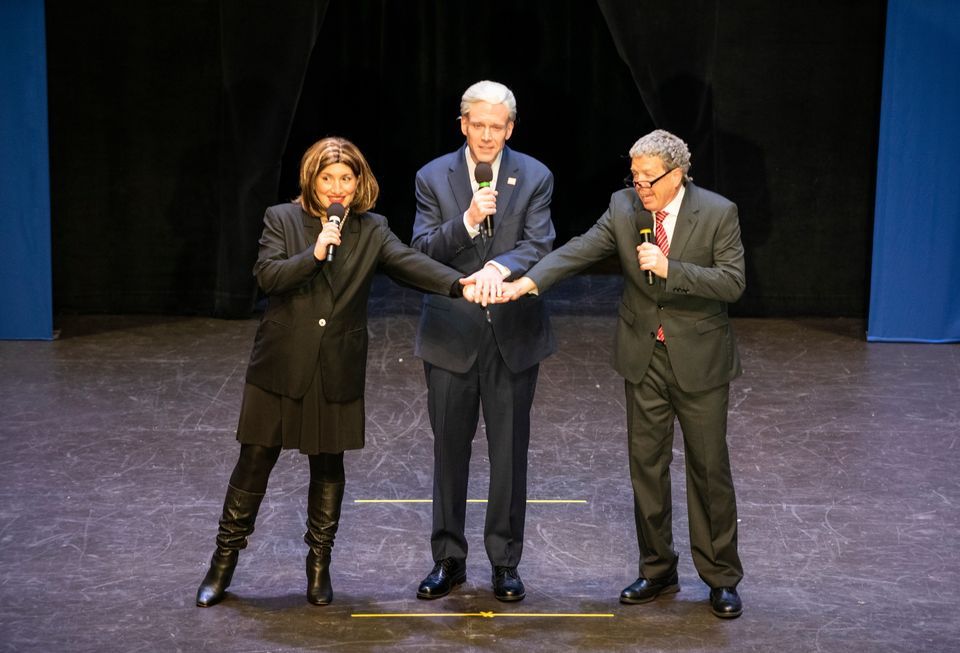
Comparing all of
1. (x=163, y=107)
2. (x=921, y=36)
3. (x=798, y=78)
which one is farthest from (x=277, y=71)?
(x=921, y=36)

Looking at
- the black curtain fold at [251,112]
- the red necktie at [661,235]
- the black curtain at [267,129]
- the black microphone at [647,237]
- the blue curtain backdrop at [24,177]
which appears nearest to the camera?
the black microphone at [647,237]

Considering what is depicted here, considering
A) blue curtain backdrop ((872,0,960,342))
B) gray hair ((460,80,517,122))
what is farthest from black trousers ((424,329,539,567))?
blue curtain backdrop ((872,0,960,342))

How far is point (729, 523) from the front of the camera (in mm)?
4105

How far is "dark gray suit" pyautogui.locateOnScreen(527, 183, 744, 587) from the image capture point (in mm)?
4004

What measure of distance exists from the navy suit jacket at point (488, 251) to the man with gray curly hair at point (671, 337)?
135 millimetres

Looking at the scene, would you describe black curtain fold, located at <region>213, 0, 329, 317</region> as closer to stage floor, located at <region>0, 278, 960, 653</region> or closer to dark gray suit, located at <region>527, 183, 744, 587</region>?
stage floor, located at <region>0, 278, 960, 653</region>

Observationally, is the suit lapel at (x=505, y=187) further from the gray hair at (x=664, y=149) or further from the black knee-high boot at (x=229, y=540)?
the black knee-high boot at (x=229, y=540)

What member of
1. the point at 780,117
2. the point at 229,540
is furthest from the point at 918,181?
the point at 229,540

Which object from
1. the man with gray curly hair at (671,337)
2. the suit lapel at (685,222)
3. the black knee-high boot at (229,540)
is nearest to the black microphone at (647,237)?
the man with gray curly hair at (671,337)

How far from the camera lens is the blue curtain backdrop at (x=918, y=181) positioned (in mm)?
7289

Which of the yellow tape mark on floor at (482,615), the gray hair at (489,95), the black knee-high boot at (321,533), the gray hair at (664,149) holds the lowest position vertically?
the yellow tape mark on floor at (482,615)

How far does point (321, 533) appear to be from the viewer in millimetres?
4145

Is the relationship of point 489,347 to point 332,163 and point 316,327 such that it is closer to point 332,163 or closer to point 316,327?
point 316,327

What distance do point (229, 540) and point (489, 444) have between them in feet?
A: 2.73
